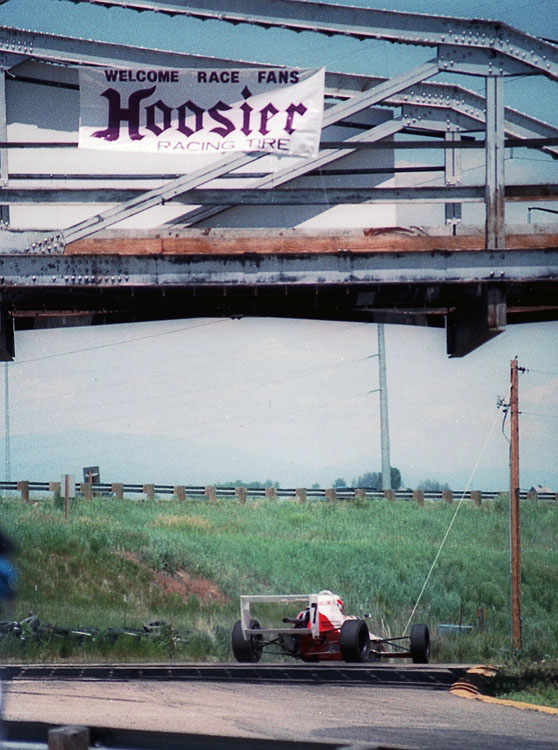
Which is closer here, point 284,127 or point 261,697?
point 284,127

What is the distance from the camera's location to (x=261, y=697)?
46.9 feet

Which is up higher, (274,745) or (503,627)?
(274,745)

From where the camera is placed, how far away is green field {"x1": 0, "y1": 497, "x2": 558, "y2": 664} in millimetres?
38750

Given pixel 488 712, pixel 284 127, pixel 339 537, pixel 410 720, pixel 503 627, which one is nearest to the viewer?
pixel 284 127

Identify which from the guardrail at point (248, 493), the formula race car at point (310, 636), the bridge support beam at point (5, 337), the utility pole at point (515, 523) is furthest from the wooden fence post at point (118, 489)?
the bridge support beam at point (5, 337)

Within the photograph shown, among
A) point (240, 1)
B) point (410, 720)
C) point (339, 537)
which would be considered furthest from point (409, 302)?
point (339, 537)

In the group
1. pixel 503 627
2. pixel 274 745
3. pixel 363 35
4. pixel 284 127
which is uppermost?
pixel 363 35

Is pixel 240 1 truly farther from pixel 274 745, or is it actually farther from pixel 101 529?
pixel 101 529

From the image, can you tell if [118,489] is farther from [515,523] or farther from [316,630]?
[316,630]

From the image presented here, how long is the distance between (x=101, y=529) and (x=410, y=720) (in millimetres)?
33467

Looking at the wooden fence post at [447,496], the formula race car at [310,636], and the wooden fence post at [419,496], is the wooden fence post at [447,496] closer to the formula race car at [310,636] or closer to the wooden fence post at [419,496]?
the wooden fence post at [419,496]

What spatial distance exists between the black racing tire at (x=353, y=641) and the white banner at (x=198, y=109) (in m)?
12.7

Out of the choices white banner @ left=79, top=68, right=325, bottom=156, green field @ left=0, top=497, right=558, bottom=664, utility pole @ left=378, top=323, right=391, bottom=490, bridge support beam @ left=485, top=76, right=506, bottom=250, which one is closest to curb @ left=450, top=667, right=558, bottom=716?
bridge support beam @ left=485, top=76, right=506, bottom=250

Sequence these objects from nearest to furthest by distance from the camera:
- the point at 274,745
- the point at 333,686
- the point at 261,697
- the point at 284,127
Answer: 1. the point at 274,745
2. the point at 284,127
3. the point at 261,697
4. the point at 333,686
